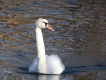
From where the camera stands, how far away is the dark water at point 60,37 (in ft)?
45.0

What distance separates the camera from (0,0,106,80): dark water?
13711mm

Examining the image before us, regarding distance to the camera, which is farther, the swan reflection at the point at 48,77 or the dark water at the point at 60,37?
the dark water at the point at 60,37

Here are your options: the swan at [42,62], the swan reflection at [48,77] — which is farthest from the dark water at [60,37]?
the swan at [42,62]

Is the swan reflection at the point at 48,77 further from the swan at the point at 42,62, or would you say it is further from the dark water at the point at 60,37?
the swan at the point at 42,62

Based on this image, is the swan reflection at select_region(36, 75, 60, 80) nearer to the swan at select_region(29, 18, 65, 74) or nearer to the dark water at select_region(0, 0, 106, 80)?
the dark water at select_region(0, 0, 106, 80)

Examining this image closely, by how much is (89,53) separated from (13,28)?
3608mm

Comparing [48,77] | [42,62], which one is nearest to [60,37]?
[42,62]

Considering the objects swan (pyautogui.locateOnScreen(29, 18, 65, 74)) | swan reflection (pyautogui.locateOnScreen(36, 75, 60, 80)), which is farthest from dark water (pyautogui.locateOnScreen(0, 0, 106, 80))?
swan (pyautogui.locateOnScreen(29, 18, 65, 74))

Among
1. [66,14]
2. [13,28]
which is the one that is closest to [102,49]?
[13,28]

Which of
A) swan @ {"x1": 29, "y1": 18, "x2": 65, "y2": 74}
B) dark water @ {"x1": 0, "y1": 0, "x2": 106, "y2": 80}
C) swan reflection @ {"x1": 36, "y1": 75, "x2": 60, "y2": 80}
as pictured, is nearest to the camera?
swan reflection @ {"x1": 36, "y1": 75, "x2": 60, "y2": 80}

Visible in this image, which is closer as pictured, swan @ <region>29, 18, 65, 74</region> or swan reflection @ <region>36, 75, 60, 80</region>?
swan reflection @ <region>36, 75, 60, 80</region>

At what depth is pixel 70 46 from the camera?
1581 centimetres

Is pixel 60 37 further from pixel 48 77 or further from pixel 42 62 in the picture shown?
pixel 48 77

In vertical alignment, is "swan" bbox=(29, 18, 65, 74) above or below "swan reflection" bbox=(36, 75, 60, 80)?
above
